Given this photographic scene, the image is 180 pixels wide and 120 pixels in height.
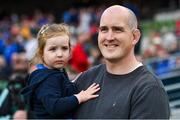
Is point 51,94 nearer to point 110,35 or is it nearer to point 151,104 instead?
point 110,35

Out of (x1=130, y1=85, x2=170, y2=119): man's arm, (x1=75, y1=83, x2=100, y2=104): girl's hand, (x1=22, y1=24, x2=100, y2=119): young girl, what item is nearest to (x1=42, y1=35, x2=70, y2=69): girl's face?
(x1=22, y1=24, x2=100, y2=119): young girl

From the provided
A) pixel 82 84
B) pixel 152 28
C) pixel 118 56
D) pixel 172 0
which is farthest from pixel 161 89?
pixel 172 0

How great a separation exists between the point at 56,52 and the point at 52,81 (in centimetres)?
23

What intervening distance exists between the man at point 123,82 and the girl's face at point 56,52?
0.53 m

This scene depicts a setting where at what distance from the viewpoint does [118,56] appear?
3285 millimetres

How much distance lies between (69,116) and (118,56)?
64cm

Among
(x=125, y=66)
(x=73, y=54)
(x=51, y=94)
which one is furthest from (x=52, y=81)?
(x=73, y=54)

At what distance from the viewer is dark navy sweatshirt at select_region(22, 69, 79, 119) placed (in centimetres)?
366

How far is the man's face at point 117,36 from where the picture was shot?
10.7 feet

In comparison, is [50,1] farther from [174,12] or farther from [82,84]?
[82,84]

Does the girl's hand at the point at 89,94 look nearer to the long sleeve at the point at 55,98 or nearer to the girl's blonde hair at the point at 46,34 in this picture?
the long sleeve at the point at 55,98

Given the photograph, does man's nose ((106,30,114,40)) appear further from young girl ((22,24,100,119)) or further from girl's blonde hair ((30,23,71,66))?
girl's blonde hair ((30,23,71,66))

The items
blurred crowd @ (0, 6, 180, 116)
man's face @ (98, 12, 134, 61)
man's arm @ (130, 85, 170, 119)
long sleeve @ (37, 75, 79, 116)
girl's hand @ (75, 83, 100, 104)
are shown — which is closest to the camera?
man's arm @ (130, 85, 170, 119)

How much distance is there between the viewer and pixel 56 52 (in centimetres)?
389
